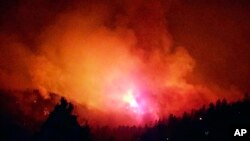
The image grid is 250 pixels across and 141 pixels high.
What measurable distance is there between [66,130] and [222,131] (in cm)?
7269

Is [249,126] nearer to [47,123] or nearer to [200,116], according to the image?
[47,123]

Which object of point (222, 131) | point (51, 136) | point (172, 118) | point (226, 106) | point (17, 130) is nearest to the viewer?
point (51, 136)

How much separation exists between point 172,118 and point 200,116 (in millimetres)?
12649

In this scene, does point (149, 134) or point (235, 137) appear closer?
point (235, 137)

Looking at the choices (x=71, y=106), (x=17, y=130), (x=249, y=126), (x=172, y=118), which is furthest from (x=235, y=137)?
(x=172, y=118)

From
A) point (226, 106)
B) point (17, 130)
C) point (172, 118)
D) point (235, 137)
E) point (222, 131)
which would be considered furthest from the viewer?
point (172, 118)

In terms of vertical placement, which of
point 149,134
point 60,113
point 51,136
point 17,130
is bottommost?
point 51,136

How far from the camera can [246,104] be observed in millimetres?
135750

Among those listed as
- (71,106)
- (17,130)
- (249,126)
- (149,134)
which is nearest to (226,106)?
(149,134)

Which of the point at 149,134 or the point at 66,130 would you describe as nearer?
the point at 66,130

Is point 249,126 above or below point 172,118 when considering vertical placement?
below

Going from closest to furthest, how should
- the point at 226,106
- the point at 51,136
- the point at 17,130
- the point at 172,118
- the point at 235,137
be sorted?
the point at 235,137
the point at 51,136
the point at 17,130
the point at 226,106
the point at 172,118

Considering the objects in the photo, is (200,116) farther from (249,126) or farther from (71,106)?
(249,126)

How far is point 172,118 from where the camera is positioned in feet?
482
